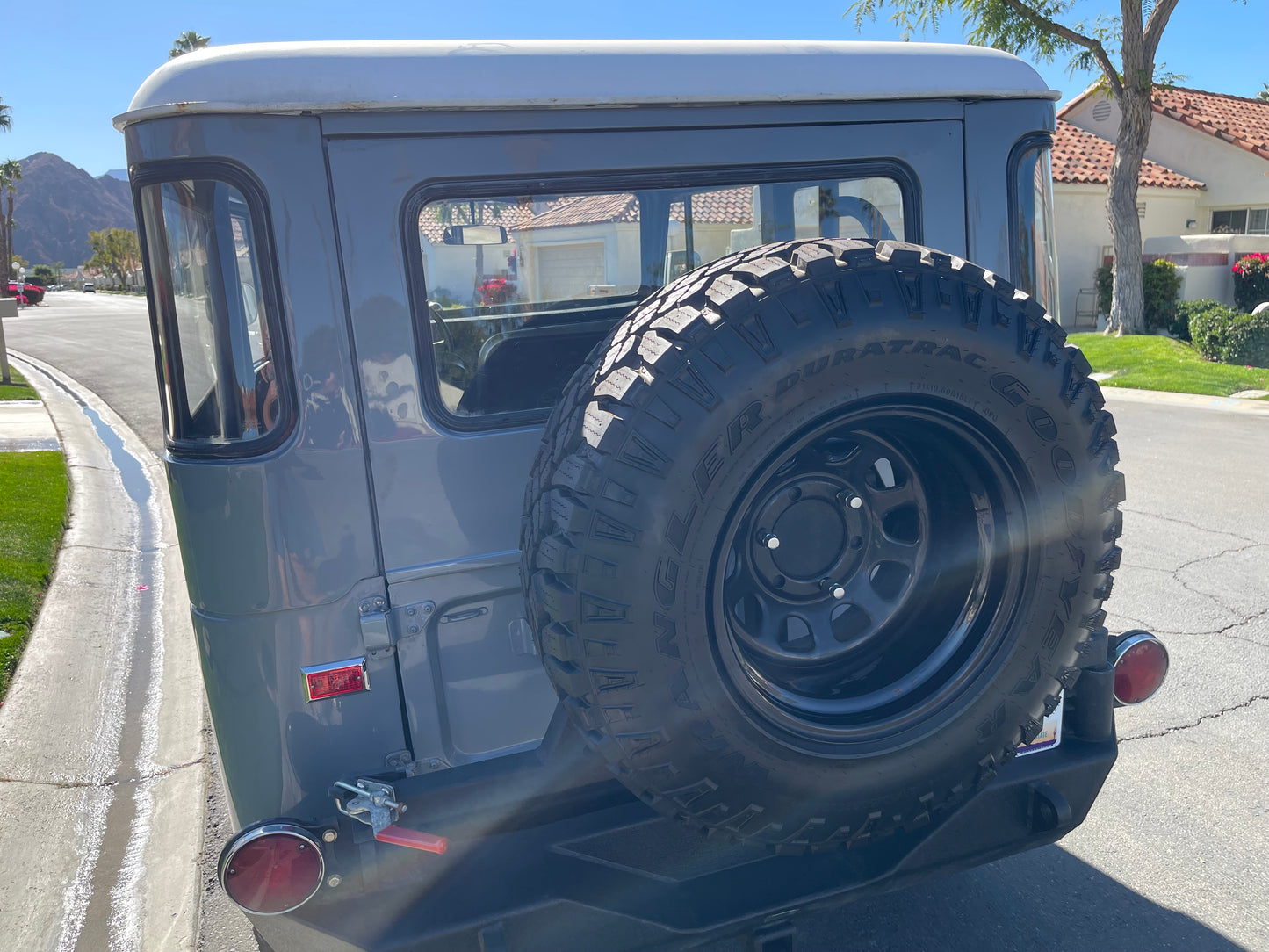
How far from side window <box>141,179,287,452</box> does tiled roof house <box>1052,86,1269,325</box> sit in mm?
21868

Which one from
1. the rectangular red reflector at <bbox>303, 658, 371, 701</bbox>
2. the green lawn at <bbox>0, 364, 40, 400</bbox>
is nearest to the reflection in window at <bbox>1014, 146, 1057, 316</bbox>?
the rectangular red reflector at <bbox>303, 658, 371, 701</bbox>

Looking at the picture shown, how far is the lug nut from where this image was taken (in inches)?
88.7

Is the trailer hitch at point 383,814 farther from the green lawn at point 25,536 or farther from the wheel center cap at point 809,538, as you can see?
the green lawn at point 25,536

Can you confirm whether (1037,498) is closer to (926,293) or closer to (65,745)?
(926,293)

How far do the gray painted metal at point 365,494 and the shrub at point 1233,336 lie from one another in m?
14.8

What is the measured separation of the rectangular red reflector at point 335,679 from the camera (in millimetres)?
2107

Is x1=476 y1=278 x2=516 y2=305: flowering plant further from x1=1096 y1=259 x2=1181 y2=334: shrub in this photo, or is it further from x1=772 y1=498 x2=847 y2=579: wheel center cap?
x1=1096 y1=259 x2=1181 y2=334: shrub

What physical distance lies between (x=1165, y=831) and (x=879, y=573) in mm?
1808

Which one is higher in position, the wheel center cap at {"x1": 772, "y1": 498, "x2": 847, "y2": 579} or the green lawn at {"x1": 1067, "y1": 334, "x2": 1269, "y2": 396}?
the wheel center cap at {"x1": 772, "y1": 498, "x2": 847, "y2": 579}

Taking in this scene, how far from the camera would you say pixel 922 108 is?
247 cm

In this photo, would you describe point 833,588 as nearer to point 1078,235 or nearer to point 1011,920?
point 1011,920

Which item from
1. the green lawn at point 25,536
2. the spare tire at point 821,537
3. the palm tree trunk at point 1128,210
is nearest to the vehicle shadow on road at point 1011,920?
the spare tire at point 821,537

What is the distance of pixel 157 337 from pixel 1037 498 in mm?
2034

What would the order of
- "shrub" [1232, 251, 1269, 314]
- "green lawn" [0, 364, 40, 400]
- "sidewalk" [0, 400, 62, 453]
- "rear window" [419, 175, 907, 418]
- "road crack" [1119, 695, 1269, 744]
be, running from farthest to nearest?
1. "shrub" [1232, 251, 1269, 314]
2. "green lawn" [0, 364, 40, 400]
3. "sidewalk" [0, 400, 62, 453]
4. "road crack" [1119, 695, 1269, 744]
5. "rear window" [419, 175, 907, 418]
